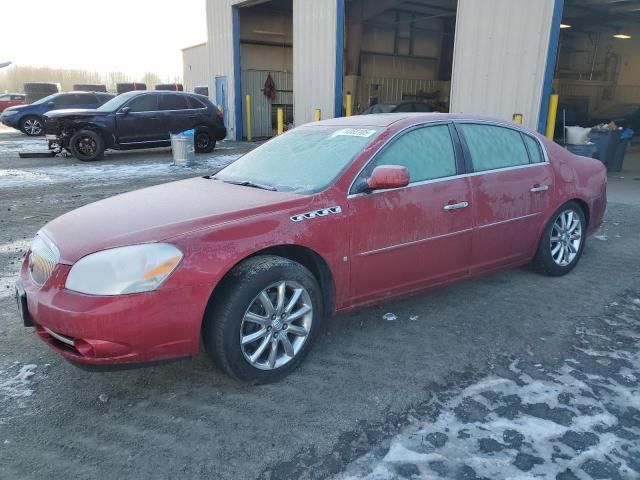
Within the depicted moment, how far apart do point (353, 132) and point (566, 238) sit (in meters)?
2.36

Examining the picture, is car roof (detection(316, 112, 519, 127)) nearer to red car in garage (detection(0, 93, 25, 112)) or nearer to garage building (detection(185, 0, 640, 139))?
garage building (detection(185, 0, 640, 139))

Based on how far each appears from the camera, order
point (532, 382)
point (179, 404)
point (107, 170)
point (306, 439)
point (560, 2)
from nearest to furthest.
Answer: point (306, 439) → point (179, 404) → point (532, 382) → point (560, 2) → point (107, 170)

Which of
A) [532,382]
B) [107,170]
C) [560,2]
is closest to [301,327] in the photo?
[532,382]

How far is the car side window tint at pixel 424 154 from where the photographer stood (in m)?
3.47

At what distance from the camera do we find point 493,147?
4.05 metres

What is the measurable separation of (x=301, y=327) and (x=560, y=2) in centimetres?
810

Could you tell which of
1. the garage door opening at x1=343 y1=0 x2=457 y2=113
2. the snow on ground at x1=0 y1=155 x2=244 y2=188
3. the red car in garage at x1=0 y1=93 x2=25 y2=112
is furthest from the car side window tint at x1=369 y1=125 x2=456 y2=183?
the red car in garage at x1=0 y1=93 x2=25 y2=112

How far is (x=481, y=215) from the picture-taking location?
3.81 meters

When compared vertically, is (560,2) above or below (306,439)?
above

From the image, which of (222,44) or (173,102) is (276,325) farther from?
(222,44)

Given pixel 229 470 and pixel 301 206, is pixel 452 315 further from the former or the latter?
pixel 229 470

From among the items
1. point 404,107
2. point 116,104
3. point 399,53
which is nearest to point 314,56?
point 404,107

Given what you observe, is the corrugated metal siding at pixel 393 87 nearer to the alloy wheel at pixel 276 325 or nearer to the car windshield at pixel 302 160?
the car windshield at pixel 302 160

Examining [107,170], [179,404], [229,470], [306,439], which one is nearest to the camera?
[229,470]
